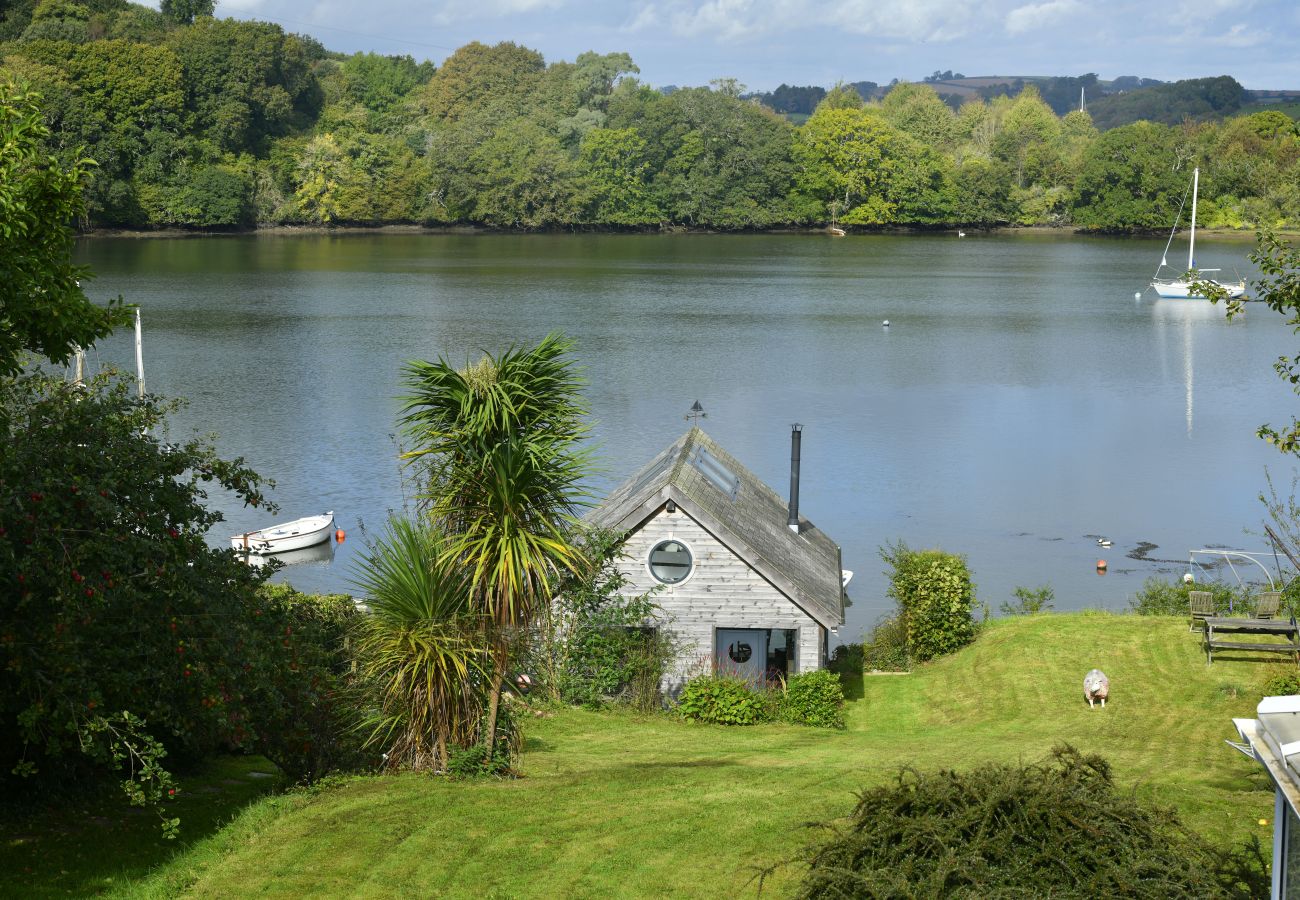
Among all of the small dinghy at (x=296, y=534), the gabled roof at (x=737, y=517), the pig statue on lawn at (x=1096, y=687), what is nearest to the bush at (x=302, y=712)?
the gabled roof at (x=737, y=517)

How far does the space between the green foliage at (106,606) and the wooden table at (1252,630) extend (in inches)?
631

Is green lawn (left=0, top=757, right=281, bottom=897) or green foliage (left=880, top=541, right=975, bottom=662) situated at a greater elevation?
green lawn (left=0, top=757, right=281, bottom=897)

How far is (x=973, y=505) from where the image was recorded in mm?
44531

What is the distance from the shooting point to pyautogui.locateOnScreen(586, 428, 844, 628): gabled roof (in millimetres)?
23328

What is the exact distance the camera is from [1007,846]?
923 cm

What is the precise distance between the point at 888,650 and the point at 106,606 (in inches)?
716

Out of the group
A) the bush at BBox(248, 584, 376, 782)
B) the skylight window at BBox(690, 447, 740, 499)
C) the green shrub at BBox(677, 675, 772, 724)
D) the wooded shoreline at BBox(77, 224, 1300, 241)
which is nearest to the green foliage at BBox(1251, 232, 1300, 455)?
the green shrub at BBox(677, 675, 772, 724)

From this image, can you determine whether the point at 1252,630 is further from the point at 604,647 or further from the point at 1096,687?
the point at 604,647

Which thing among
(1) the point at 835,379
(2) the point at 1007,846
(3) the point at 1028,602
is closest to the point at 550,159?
(1) the point at 835,379

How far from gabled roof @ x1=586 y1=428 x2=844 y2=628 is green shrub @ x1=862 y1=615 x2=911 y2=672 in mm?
2051

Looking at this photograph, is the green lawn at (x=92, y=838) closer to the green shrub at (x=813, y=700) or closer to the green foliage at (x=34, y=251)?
the green foliage at (x=34, y=251)

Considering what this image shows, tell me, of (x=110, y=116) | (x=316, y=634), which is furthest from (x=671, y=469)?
(x=110, y=116)

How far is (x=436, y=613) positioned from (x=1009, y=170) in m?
148

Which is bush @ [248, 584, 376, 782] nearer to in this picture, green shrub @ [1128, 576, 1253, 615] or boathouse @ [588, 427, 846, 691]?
boathouse @ [588, 427, 846, 691]
